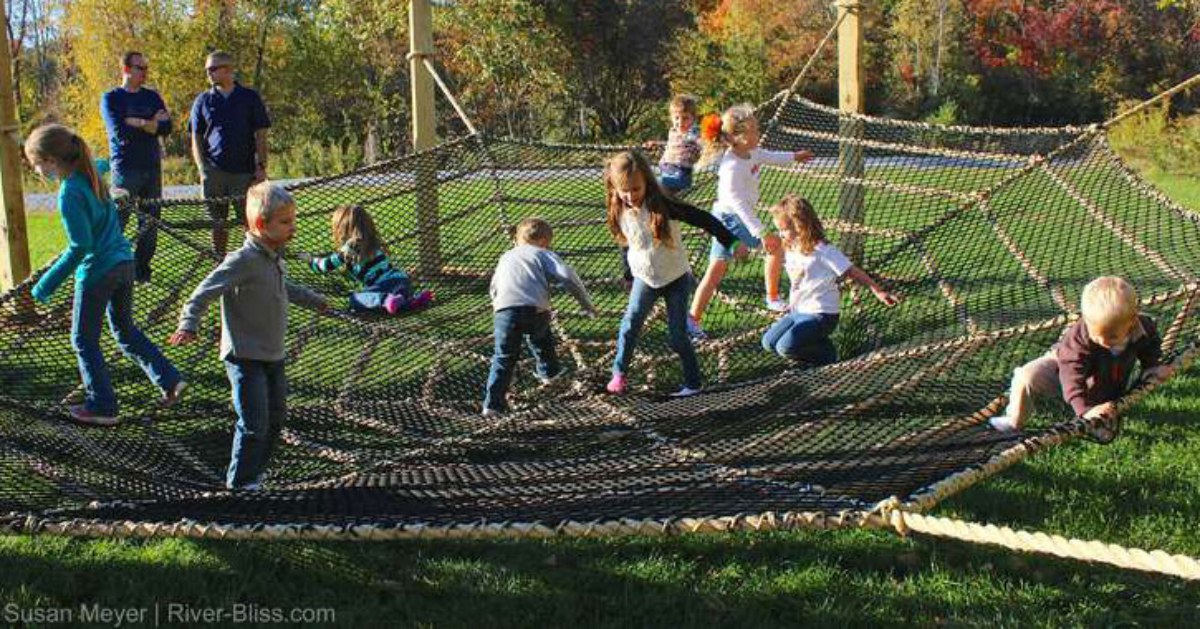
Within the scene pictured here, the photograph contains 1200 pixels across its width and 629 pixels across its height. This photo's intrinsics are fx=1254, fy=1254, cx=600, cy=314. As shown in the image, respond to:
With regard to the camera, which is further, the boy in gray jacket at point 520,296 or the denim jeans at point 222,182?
the denim jeans at point 222,182

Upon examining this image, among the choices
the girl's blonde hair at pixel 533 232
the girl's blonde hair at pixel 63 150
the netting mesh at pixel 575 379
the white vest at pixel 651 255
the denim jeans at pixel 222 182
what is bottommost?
the netting mesh at pixel 575 379

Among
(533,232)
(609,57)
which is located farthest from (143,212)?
(609,57)

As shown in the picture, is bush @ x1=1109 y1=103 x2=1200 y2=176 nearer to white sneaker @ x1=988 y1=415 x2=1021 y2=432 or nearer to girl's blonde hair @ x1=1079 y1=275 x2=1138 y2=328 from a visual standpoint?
white sneaker @ x1=988 y1=415 x2=1021 y2=432

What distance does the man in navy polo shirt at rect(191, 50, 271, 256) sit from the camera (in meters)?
6.14

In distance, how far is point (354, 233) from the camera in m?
4.46

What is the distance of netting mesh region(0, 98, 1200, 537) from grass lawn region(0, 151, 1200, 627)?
213 millimetres

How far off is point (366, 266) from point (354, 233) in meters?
0.20

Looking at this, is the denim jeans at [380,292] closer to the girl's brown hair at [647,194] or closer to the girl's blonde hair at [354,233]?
the girl's blonde hair at [354,233]

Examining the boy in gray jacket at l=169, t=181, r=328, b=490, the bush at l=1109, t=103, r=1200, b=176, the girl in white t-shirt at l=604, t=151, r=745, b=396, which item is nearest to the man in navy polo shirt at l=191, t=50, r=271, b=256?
the girl in white t-shirt at l=604, t=151, r=745, b=396

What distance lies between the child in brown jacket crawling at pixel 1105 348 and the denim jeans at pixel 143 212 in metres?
2.84

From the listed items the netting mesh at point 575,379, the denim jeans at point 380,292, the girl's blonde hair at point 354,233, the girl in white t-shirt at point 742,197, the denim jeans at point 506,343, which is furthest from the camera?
the girl in white t-shirt at point 742,197

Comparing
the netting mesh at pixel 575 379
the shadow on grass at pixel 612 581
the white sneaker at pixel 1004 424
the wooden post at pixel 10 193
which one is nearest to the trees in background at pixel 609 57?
the netting mesh at pixel 575 379

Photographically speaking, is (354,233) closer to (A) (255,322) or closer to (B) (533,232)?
(B) (533,232)

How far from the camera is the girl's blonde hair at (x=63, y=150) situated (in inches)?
149
